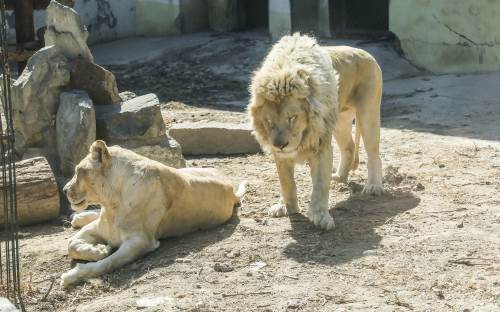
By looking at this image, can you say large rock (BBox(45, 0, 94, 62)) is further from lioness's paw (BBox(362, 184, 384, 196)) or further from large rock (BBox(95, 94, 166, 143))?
lioness's paw (BBox(362, 184, 384, 196))

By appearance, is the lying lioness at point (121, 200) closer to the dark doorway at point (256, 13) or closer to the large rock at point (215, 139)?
the large rock at point (215, 139)

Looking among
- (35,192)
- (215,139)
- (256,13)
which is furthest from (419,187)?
(256,13)

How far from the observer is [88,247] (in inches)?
263

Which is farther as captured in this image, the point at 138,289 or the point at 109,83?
the point at 109,83

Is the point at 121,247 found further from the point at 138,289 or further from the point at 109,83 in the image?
the point at 109,83

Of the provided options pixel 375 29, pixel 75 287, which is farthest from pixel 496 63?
pixel 75 287

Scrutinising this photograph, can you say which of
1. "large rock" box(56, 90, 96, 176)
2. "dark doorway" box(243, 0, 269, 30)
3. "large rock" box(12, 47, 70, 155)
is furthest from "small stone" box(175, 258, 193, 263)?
"dark doorway" box(243, 0, 269, 30)

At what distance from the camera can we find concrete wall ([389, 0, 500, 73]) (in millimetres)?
14430

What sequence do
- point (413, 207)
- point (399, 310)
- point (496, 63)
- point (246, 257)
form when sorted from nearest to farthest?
point (399, 310)
point (246, 257)
point (413, 207)
point (496, 63)

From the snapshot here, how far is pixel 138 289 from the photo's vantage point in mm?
6066

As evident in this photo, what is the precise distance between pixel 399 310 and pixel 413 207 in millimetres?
2445

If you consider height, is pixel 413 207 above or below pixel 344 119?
below

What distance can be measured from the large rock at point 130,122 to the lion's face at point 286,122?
6.70 feet

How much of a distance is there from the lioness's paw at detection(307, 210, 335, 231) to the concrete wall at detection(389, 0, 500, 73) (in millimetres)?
8273
